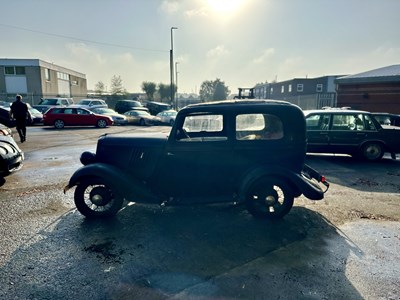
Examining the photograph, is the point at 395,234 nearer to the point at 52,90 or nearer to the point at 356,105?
the point at 356,105

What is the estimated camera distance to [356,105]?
17.0 m

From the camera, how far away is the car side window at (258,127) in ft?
13.8

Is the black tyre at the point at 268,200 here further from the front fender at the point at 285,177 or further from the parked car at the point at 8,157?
the parked car at the point at 8,157

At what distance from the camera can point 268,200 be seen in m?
4.22

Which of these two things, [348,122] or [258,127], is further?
[348,122]

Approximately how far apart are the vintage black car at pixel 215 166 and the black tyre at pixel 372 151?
5.25 metres

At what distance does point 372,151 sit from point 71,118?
17115 mm

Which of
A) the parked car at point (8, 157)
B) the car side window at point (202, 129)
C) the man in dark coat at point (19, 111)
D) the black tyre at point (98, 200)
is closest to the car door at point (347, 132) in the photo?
the car side window at point (202, 129)

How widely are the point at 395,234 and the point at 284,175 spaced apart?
185cm

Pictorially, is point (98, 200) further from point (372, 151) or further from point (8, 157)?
point (372, 151)

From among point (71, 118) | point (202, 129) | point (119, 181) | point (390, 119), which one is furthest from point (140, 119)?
point (119, 181)

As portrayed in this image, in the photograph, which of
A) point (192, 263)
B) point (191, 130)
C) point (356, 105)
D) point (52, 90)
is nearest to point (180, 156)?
point (191, 130)

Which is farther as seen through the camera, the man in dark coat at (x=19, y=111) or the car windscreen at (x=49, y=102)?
the car windscreen at (x=49, y=102)

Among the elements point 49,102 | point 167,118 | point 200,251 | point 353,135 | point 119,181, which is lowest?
point 200,251
